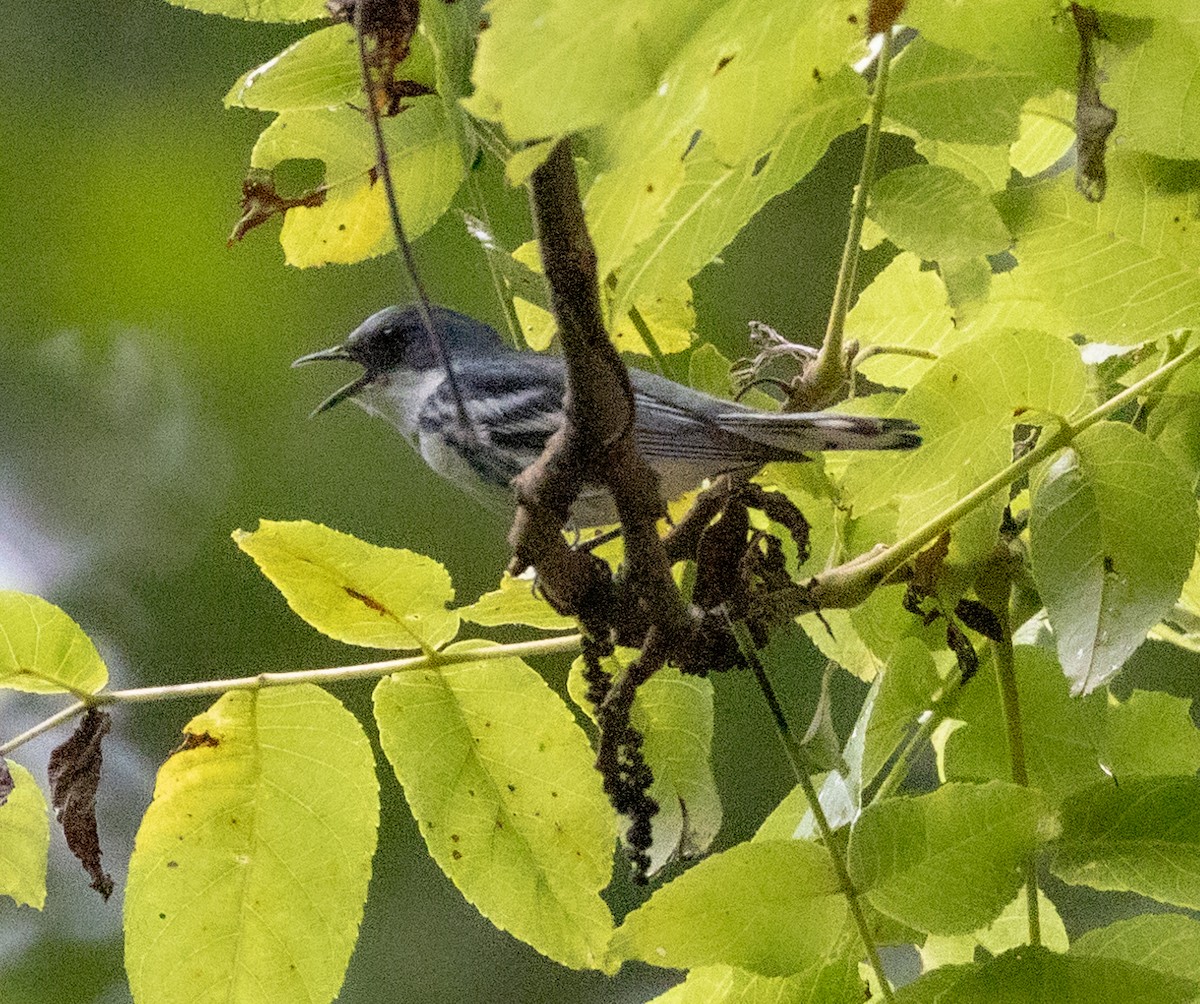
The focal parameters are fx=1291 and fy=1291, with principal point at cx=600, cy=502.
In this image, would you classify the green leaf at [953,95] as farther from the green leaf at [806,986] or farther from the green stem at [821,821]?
the green leaf at [806,986]

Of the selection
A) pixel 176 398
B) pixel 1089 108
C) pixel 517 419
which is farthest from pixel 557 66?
pixel 176 398

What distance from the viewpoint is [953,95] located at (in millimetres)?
802

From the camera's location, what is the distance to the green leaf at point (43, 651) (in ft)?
2.72

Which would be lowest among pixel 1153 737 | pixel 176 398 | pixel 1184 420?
pixel 176 398

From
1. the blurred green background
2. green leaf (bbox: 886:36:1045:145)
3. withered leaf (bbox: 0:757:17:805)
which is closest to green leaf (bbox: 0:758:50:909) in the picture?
withered leaf (bbox: 0:757:17:805)

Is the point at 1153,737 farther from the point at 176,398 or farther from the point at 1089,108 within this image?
the point at 176,398

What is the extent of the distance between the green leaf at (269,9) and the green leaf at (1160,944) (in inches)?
28.3

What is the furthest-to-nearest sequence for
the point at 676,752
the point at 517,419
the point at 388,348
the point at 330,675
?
the point at 388,348 → the point at 517,419 → the point at 676,752 → the point at 330,675

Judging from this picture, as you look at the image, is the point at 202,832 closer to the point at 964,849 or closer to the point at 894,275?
the point at 964,849

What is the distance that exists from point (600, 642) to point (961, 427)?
245 millimetres

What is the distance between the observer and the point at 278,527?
0.81 meters

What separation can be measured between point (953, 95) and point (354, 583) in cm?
48

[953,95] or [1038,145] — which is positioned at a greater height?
[953,95]

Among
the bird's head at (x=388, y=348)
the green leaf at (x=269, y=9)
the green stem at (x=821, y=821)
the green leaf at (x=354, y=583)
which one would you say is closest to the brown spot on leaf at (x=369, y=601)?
the green leaf at (x=354, y=583)
